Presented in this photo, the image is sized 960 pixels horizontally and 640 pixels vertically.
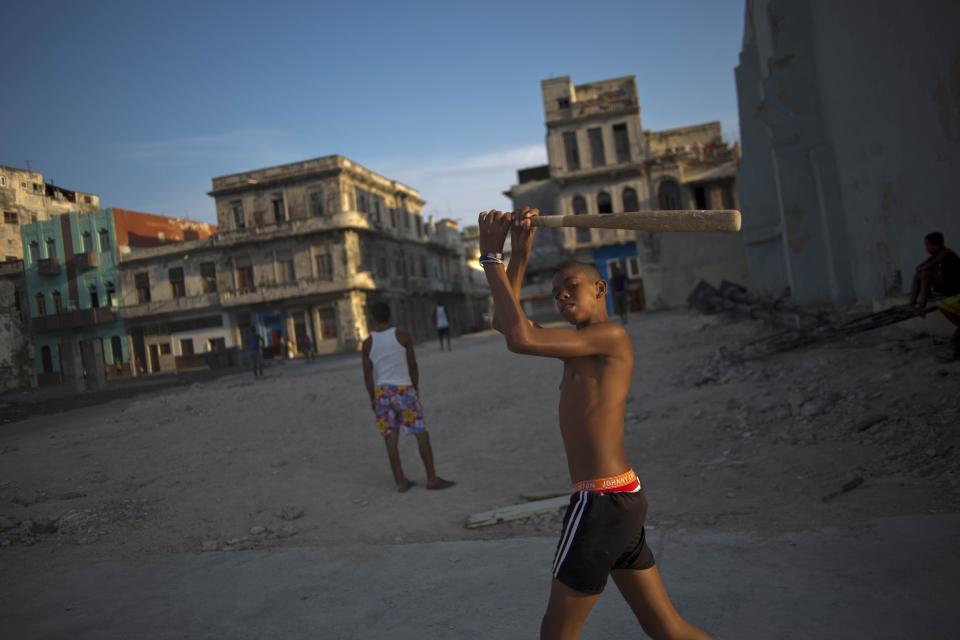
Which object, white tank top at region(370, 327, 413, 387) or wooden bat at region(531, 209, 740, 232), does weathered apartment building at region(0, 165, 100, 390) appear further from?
wooden bat at region(531, 209, 740, 232)

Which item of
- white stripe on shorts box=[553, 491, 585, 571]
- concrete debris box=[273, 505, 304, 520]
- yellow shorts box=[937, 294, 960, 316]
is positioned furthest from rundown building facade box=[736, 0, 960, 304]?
concrete debris box=[273, 505, 304, 520]

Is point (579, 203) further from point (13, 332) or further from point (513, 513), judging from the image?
point (13, 332)

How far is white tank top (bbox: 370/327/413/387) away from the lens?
619 centimetres

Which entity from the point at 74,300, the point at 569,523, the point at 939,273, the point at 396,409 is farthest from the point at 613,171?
the point at 569,523

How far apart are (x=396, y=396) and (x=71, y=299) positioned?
2936 millimetres

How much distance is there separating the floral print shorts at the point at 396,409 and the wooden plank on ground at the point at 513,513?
1422 millimetres

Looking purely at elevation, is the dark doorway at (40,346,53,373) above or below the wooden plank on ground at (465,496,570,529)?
above

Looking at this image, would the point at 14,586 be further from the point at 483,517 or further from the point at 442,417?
the point at 442,417

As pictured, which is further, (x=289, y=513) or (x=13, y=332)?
(x=289, y=513)

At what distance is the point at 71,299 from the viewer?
5.75 m

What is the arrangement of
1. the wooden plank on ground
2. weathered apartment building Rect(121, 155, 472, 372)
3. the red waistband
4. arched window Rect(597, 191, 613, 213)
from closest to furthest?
the red waistband
the wooden plank on ground
weathered apartment building Rect(121, 155, 472, 372)
arched window Rect(597, 191, 613, 213)

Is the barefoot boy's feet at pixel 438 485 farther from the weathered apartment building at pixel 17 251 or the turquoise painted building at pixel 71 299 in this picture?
the weathered apartment building at pixel 17 251

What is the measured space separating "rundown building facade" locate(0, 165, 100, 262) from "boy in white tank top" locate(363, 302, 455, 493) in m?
2.75

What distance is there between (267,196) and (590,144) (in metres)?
19.0
